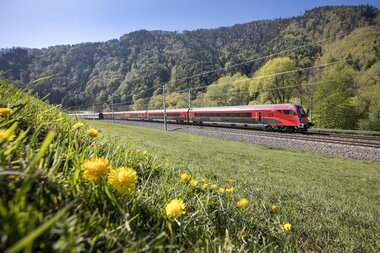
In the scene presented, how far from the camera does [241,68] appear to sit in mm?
108188

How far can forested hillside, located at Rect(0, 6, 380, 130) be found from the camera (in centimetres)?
3803

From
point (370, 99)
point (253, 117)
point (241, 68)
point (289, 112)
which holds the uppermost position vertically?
point (241, 68)

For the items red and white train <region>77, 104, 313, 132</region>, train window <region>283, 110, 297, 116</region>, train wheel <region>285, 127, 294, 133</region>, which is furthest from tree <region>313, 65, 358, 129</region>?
train window <region>283, 110, 297, 116</region>

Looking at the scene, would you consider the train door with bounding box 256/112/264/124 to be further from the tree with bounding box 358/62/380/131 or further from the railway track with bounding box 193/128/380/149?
the tree with bounding box 358/62/380/131

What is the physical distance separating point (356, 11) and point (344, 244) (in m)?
178

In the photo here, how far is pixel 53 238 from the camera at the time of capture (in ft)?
1.74

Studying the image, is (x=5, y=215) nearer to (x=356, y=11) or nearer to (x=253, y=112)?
(x=253, y=112)

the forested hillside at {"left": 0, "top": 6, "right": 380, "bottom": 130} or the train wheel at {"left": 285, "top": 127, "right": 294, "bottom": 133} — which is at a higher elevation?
the forested hillside at {"left": 0, "top": 6, "right": 380, "bottom": 130}

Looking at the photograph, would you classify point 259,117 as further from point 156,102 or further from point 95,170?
point 156,102

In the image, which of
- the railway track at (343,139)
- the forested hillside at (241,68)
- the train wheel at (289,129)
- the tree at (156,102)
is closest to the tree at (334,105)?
the forested hillside at (241,68)

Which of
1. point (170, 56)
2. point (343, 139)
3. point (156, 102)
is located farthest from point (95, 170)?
point (170, 56)

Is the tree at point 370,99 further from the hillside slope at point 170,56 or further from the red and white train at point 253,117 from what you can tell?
the hillside slope at point 170,56

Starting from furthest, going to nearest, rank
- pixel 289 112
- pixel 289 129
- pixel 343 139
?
1. pixel 289 129
2. pixel 289 112
3. pixel 343 139

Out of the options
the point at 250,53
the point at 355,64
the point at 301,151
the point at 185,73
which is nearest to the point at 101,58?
the point at 185,73
